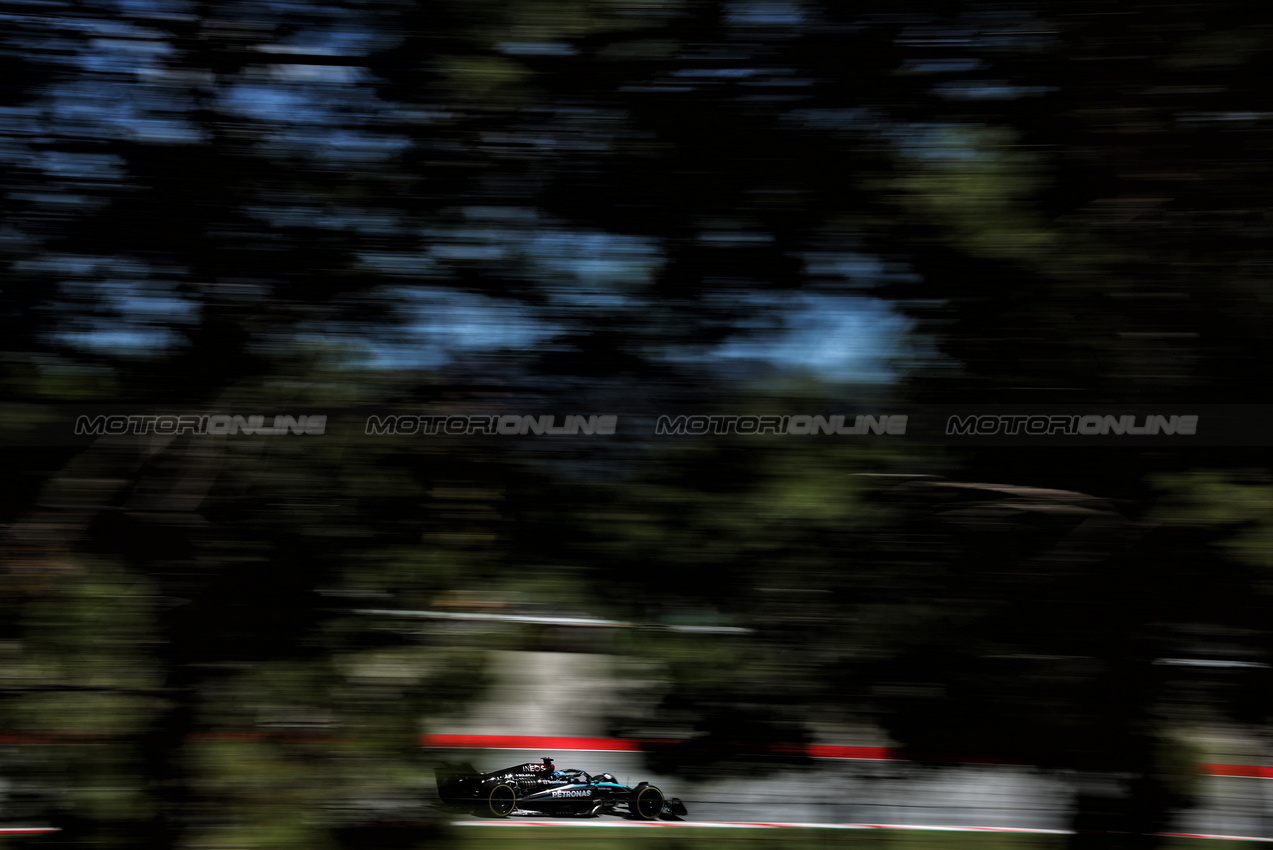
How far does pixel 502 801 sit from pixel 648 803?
398 millimetres

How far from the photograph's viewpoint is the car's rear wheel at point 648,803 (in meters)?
2.10

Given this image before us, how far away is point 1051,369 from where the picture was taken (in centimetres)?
200

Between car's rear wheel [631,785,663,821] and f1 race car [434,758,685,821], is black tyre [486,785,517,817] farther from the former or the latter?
car's rear wheel [631,785,663,821]

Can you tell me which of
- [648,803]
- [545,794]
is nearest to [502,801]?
[545,794]

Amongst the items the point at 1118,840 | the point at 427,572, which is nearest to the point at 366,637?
the point at 427,572

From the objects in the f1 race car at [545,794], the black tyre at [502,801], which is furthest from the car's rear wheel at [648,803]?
the black tyre at [502,801]

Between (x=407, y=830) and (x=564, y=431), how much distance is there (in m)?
1.08

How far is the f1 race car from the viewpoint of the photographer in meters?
2.09

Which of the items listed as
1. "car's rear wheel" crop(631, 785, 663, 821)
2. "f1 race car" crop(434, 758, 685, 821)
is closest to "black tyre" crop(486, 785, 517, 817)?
"f1 race car" crop(434, 758, 685, 821)

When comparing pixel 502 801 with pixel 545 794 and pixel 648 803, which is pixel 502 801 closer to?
pixel 545 794

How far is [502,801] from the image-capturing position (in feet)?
7.16

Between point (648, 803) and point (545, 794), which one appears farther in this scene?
point (545, 794)

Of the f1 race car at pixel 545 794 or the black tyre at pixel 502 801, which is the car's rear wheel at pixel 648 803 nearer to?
the f1 race car at pixel 545 794

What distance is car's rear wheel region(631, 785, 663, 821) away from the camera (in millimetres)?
2102
